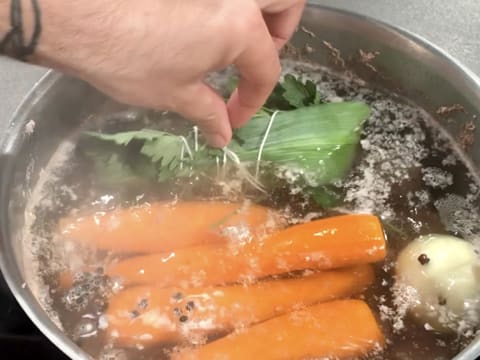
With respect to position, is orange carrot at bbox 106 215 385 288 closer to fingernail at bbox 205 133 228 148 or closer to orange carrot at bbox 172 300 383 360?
orange carrot at bbox 172 300 383 360

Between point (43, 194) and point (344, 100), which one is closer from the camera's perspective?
point (43, 194)

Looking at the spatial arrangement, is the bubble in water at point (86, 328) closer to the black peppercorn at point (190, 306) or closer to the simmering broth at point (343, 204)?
the simmering broth at point (343, 204)

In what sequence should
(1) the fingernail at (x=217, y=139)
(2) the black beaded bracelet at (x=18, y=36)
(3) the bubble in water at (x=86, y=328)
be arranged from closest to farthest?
1. (2) the black beaded bracelet at (x=18, y=36)
2. (1) the fingernail at (x=217, y=139)
3. (3) the bubble in water at (x=86, y=328)

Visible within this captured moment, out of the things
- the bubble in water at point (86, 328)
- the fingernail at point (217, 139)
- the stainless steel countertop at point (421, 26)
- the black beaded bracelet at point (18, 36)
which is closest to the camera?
the black beaded bracelet at point (18, 36)

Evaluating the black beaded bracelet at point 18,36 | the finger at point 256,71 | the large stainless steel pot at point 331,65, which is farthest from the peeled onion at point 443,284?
the black beaded bracelet at point 18,36

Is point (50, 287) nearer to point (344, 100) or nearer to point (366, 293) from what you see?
point (366, 293)

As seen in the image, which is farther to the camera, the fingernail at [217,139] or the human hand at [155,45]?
the fingernail at [217,139]

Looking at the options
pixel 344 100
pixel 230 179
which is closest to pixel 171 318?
pixel 230 179

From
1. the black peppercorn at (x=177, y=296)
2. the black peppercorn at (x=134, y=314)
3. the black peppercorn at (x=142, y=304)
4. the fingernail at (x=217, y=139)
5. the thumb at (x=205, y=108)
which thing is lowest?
the black peppercorn at (x=134, y=314)
